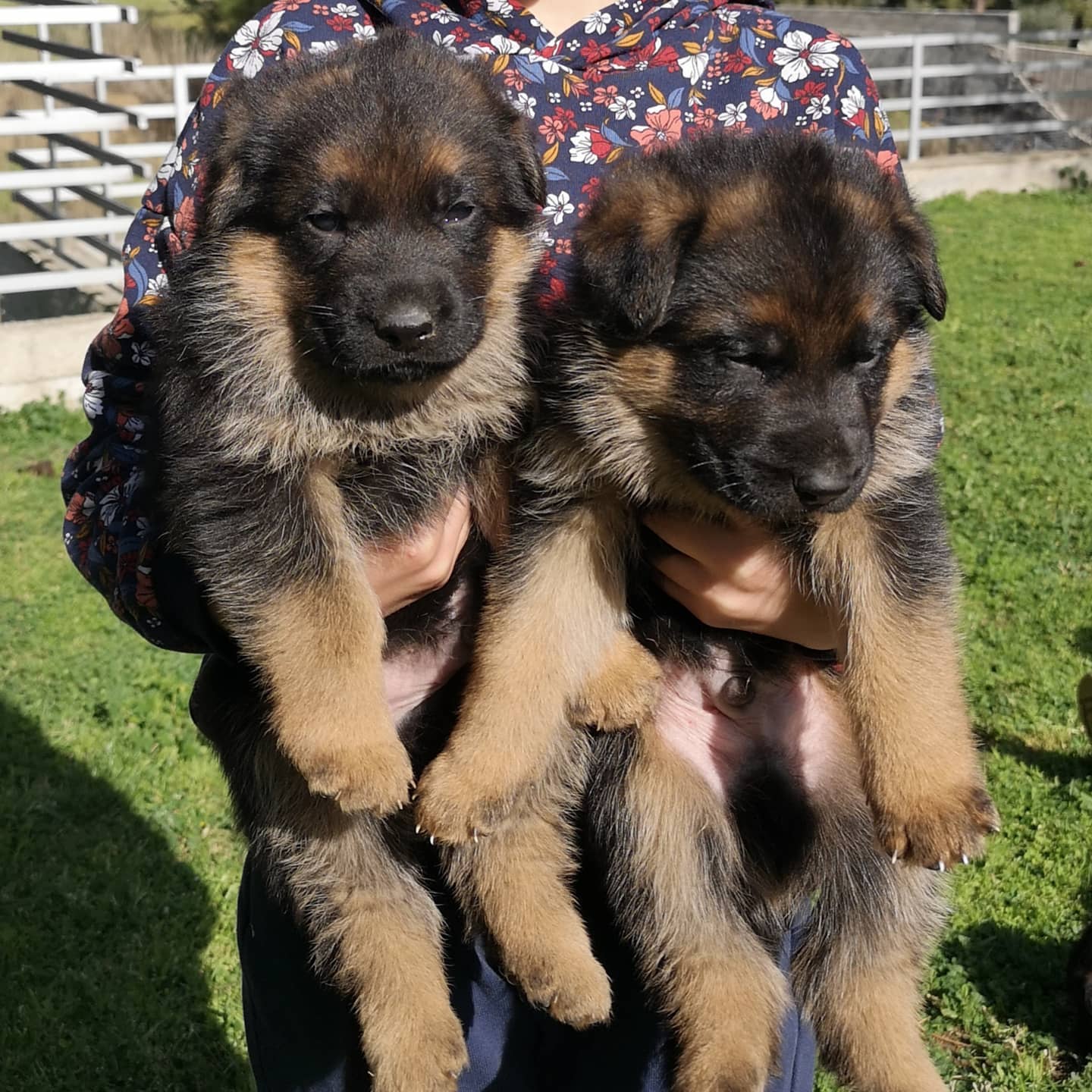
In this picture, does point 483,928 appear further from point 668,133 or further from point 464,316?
point 668,133

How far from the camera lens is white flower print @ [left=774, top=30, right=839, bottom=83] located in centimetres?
246

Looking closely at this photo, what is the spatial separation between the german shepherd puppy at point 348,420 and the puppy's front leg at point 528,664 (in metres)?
0.12

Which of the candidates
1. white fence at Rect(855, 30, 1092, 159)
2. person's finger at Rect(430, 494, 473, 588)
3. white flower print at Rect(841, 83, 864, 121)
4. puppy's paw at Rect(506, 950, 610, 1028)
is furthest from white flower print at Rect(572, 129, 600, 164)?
white fence at Rect(855, 30, 1092, 159)

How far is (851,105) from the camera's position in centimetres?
247

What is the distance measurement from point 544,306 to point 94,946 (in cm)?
275

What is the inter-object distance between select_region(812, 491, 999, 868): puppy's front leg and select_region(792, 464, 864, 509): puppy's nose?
0.84ft

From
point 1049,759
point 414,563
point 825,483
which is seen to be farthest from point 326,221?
point 1049,759

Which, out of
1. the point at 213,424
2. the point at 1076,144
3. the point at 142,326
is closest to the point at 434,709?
the point at 213,424

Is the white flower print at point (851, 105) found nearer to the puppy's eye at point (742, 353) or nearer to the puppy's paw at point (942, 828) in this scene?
the puppy's eye at point (742, 353)

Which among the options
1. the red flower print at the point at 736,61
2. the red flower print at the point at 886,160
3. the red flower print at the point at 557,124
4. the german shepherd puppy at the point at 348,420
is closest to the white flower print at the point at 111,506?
the german shepherd puppy at the point at 348,420

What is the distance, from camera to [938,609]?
2314mm

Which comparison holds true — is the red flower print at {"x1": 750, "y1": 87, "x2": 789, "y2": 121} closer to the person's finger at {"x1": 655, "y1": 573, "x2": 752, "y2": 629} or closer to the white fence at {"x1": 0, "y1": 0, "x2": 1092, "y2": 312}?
the person's finger at {"x1": 655, "y1": 573, "x2": 752, "y2": 629}

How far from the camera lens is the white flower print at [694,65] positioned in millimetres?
2463

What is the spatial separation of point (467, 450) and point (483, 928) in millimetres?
921
